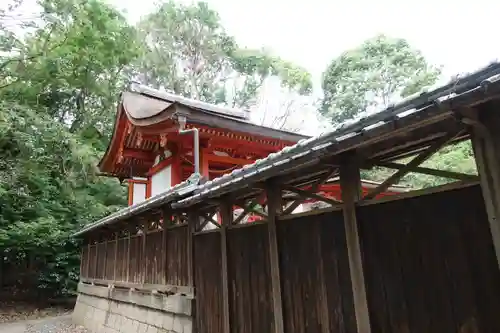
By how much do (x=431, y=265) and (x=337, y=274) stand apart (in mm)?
1029

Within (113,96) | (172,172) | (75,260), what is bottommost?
(75,260)

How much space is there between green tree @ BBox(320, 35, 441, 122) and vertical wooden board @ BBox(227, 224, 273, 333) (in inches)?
793

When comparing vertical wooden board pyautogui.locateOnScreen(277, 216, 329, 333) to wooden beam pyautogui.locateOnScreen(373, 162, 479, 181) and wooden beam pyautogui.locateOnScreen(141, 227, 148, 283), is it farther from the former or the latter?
wooden beam pyautogui.locateOnScreen(141, 227, 148, 283)

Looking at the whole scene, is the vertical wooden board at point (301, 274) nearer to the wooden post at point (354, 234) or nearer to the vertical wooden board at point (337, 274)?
the vertical wooden board at point (337, 274)

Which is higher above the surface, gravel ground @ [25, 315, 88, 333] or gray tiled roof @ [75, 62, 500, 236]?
gray tiled roof @ [75, 62, 500, 236]

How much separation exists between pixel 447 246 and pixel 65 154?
1450 centimetres

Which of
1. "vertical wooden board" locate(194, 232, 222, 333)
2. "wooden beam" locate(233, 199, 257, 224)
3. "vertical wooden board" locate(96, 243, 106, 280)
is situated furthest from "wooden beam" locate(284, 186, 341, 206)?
"vertical wooden board" locate(96, 243, 106, 280)

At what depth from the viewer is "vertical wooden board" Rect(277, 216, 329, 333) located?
3.96m

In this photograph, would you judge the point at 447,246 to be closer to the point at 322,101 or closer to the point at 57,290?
the point at 57,290

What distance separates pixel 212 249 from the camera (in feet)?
19.9

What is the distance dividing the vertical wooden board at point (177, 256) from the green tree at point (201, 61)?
22.1m

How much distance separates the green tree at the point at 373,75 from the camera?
2434cm

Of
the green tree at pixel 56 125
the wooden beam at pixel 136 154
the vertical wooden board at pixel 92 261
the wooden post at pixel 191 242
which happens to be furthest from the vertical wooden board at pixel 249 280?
the green tree at pixel 56 125

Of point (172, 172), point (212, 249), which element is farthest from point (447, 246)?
point (172, 172)
